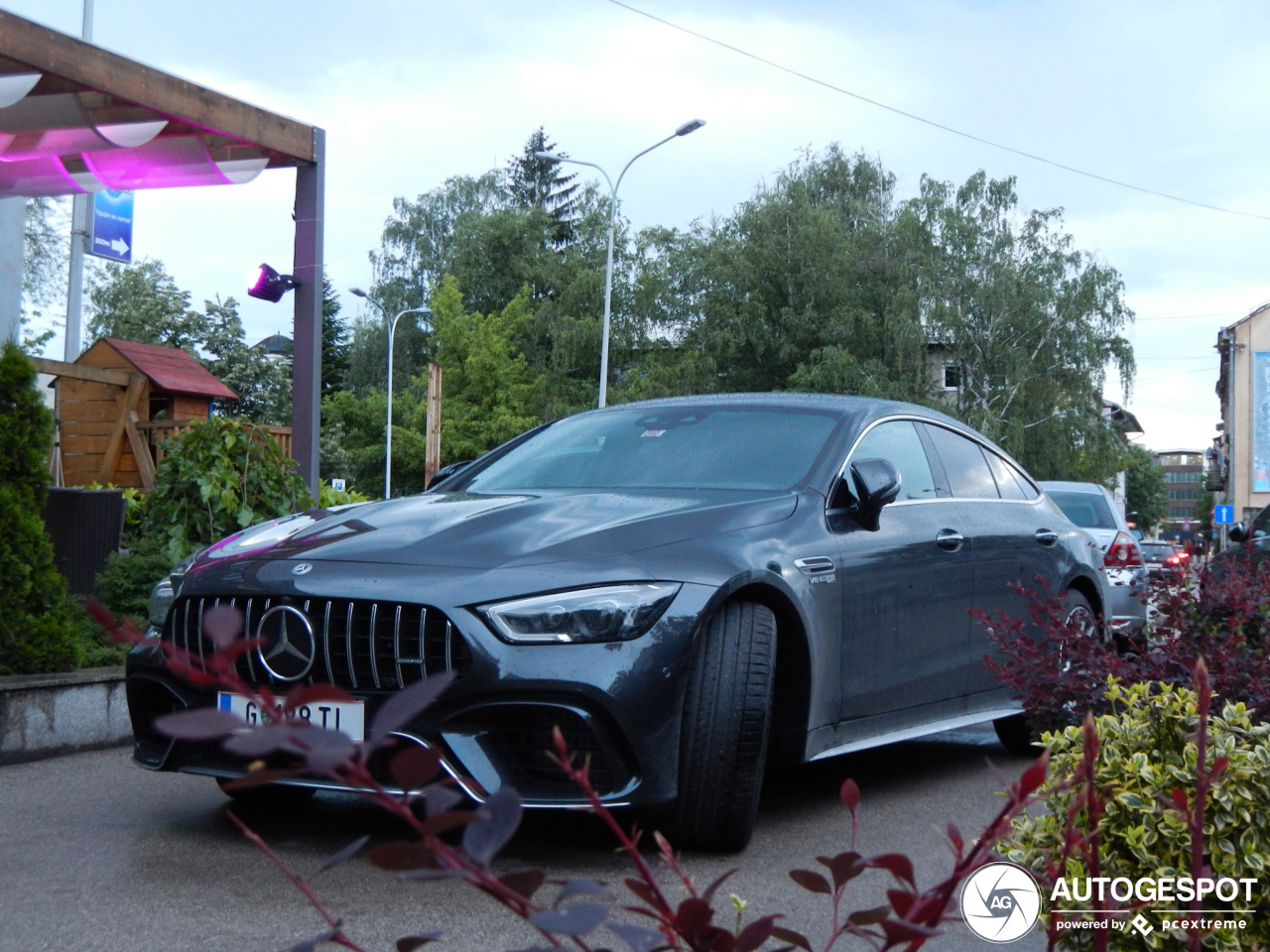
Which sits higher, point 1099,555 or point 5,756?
point 1099,555

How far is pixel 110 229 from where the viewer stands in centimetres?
1833

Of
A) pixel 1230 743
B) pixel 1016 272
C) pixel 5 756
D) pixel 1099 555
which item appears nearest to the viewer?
pixel 1230 743

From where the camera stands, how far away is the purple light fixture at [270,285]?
10.2 metres

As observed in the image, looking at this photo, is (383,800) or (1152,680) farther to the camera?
(1152,680)

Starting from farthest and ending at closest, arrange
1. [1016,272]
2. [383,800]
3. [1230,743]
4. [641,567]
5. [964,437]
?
1. [1016,272]
2. [964,437]
3. [641,567]
4. [1230,743]
5. [383,800]

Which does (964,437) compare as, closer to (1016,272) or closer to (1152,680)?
(1152,680)

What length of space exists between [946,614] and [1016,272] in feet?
140

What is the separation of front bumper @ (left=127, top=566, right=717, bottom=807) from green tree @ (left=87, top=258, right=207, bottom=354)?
5832 cm

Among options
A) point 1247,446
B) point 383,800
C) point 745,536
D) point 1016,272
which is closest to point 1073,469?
point 1016,272

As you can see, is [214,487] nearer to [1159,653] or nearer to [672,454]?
[672,454]

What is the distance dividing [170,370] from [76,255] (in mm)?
5288

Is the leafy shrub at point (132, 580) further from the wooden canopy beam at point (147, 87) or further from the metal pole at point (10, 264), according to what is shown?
the metal pole at point (10, 264)

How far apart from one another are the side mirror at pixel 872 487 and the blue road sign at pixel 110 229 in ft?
50.2

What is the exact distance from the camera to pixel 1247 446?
184 feet
